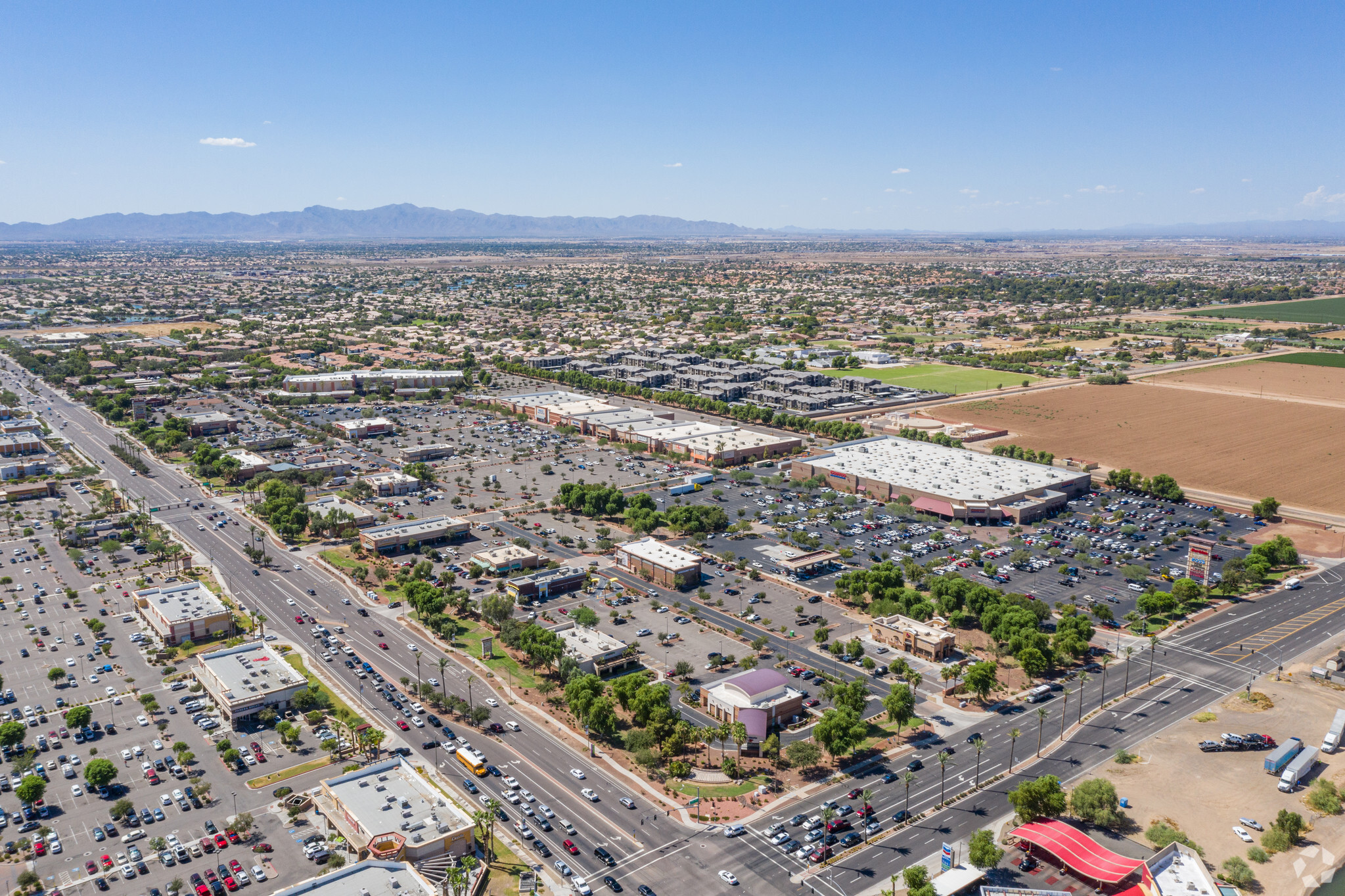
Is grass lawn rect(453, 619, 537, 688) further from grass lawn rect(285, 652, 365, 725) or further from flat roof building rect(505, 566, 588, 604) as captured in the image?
grass lawn rect(285, 652, 365, 725)

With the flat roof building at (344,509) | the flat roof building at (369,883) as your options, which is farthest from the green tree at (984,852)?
the flat roof building at (344,509)

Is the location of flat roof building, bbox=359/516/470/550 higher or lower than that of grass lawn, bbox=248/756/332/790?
higher

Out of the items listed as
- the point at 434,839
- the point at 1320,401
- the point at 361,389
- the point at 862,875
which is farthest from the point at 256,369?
the point at 1320,401

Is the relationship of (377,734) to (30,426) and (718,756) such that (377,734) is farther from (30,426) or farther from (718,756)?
(30,426)

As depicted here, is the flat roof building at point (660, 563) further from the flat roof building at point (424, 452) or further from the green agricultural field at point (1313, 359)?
the green agricultural field at point (1313, 359)

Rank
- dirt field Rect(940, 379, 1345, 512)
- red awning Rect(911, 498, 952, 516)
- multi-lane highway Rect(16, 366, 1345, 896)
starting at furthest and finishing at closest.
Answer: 1. dirt field Rect(940, 379, 1345, 512)
2. red awning Rect(911, 498, 952, 516)
3. multi-lane highway Rect(16, 366, 1345, 896)

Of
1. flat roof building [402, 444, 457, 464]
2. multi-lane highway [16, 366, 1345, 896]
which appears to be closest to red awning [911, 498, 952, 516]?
multi-lane highway [16, 366, 1345, 896]

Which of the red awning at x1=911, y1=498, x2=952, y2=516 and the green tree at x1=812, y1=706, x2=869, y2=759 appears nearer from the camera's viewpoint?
the green tree at x1=812, y1=706, x2=869, y2=759
